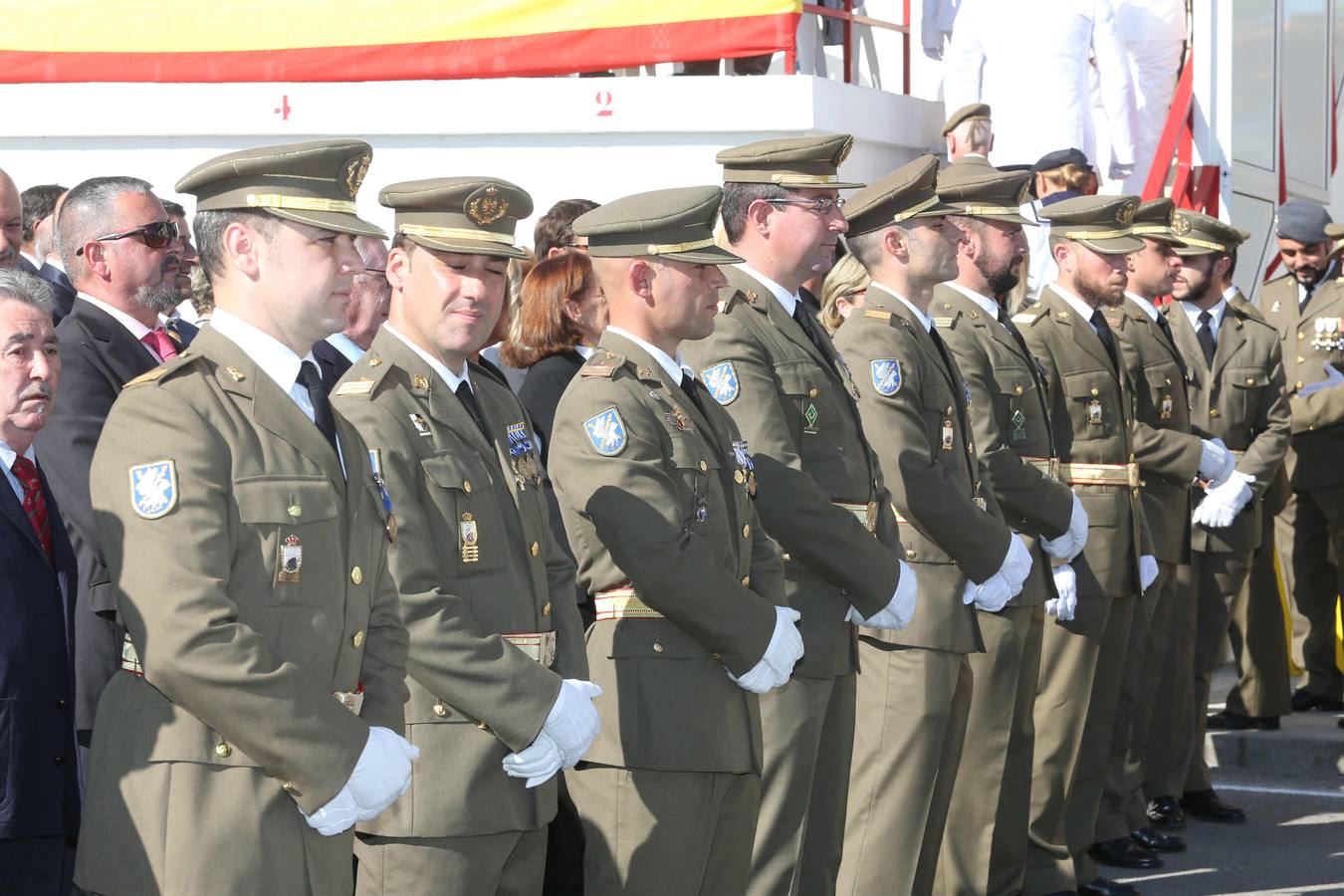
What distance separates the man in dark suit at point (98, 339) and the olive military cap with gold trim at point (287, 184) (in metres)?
0.97

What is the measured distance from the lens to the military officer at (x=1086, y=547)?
20.1ft

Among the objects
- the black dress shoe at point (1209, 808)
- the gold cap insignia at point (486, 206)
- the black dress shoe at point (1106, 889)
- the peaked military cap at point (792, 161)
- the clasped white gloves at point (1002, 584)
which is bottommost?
the black dress shoe at point (1209, 808)

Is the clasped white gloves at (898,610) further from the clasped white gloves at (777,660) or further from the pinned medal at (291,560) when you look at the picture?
the pinned medal at (291,560)

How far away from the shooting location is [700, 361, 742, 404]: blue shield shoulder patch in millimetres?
4484

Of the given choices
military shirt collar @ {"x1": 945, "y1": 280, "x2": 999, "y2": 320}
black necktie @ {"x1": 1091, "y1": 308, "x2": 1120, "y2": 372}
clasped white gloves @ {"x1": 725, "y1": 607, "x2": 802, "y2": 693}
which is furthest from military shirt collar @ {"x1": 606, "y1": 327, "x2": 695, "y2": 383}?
black necktie @ {"x1": 1091, "y1": 308, "x2": 1120, "y2": 372}

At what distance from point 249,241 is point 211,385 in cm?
26

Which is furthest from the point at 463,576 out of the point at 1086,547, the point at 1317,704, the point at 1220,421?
the point at 1317,704

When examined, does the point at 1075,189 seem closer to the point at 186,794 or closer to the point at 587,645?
the point at 587,645

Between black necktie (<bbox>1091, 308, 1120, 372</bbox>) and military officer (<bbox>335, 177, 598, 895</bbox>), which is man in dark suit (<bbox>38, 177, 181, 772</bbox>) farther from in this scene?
black necktie (<bbox>1091, 308, 1120, 372</bbox>)

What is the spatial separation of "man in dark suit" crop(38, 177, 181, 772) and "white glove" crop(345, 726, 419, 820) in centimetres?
90

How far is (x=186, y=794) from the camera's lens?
2.83 meters

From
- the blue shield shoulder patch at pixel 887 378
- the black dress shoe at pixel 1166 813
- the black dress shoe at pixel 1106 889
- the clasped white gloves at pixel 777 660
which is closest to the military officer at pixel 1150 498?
the black dress shoe at pixel 1166 813

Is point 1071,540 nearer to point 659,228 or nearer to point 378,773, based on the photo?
point 659,228

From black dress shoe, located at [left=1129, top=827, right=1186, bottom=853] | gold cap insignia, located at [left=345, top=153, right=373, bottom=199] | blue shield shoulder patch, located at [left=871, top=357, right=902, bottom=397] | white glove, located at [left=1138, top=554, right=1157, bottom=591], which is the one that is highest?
gold cap insignia, located at [left=345, top=153, right=373, bottom=199]
